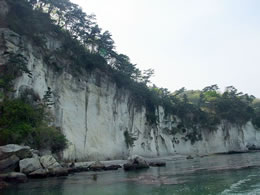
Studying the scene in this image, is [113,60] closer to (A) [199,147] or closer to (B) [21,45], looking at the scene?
(B) [21,45]

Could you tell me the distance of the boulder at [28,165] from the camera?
17.5 meters

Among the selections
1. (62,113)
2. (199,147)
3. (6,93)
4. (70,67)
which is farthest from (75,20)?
(199,147)

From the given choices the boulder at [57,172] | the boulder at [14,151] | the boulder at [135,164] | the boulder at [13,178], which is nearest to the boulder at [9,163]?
the boulder at [14,151]

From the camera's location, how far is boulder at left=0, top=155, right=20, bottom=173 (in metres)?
16.7

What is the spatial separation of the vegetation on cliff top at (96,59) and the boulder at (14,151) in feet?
50.4

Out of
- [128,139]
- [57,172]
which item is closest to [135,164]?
[57,172]

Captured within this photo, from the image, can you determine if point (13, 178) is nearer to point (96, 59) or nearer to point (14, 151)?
point (14, 151)

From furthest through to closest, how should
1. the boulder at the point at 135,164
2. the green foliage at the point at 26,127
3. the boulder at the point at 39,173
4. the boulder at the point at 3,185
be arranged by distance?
1. the boulder at the point at 135,164
2. the green foliage at the point at 26,127
3. the boulder at the point at 39,173
4. the boulder at the point at 3,185

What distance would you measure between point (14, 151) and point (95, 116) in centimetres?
1828

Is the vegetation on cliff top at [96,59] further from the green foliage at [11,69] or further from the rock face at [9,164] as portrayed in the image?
the rock face at [9,164]

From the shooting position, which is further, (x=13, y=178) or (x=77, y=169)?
(x=77, y=169)

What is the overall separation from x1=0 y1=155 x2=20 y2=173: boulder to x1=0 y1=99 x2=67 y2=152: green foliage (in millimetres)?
3430

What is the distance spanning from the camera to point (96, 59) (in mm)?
37344

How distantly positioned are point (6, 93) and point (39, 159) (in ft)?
27.2
